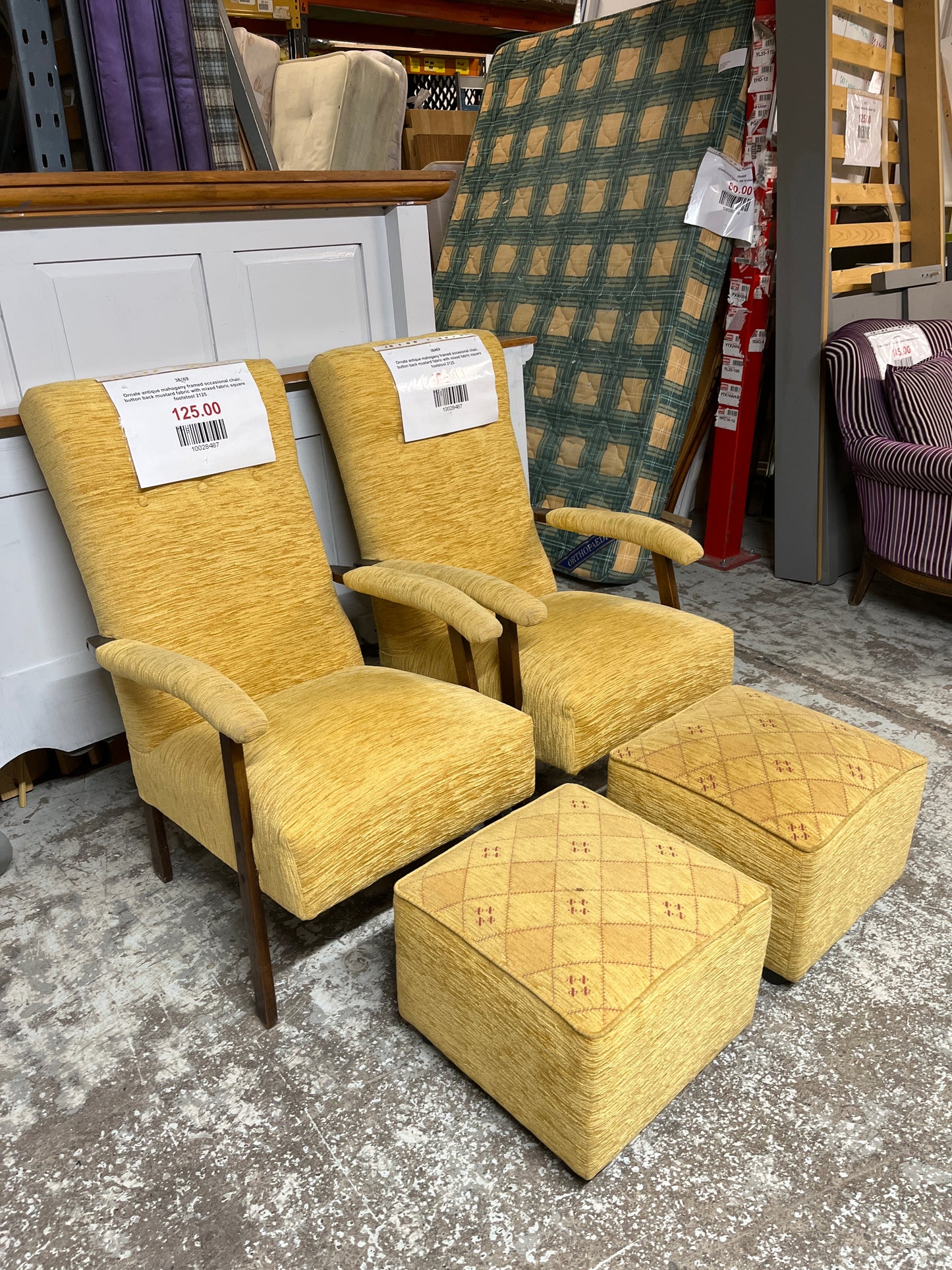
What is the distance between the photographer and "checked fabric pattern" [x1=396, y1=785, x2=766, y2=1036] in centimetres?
124

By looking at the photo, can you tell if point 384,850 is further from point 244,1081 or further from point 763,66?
point 763,66

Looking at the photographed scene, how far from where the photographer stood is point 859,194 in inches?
125

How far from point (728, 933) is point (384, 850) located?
0.55 meters

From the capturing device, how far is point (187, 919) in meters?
1.84

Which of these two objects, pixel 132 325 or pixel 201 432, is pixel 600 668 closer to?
pixel 201 432

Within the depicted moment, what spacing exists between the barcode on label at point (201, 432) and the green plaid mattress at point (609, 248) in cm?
172

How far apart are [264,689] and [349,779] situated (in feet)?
1.51

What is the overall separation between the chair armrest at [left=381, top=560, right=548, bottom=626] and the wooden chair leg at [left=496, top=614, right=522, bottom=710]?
3cm

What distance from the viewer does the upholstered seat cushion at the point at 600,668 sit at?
6.13 feet

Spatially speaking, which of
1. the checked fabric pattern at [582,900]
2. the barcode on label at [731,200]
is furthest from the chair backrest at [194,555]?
the barcode on label at [731,200]

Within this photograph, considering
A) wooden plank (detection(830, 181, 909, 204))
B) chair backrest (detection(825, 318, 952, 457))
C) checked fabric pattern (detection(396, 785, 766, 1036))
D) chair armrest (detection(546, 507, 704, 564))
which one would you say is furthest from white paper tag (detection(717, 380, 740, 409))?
checked fabric pattern (detection(396, 785, 766, 1036))

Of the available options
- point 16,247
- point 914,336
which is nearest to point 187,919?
point 16,247

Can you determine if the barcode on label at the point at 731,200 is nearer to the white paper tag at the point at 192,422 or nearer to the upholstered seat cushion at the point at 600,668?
the upholstered seat cushion at the point at 600,668

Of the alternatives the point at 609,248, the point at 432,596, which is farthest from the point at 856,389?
the point at 432,596
